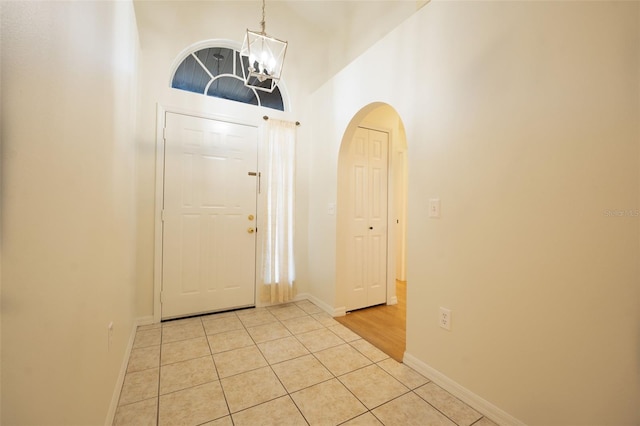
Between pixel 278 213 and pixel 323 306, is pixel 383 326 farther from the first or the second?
pixel 278 213

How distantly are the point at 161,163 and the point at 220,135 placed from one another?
0.66 meters

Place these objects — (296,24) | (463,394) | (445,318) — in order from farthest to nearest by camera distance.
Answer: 1. (296,24)
2. (445,318)
3. (463,394)

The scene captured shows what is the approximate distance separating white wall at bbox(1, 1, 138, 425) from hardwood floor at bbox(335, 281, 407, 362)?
1.88 meters

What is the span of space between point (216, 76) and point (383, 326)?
326 centimetres

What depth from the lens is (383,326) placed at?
2.69 m

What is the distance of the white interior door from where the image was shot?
9.97ft

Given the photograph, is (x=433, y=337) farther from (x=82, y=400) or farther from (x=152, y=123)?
(x=152, y=123)

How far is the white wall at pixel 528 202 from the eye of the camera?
112 centimetres

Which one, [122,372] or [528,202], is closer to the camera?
[528,202]

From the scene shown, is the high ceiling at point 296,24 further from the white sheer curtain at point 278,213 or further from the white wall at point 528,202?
the white wall at point 528,202

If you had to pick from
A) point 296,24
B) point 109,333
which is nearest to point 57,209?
point 109,333

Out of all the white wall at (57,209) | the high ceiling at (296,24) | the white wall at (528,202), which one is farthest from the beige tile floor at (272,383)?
the high ceiling at (296,24)

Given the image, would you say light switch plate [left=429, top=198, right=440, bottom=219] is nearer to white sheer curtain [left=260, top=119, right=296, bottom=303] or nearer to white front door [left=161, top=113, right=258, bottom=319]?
white sheer curtain [left=260, top=119, right=296, bottom=303]

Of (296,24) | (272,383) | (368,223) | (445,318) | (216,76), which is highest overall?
(296,24)
